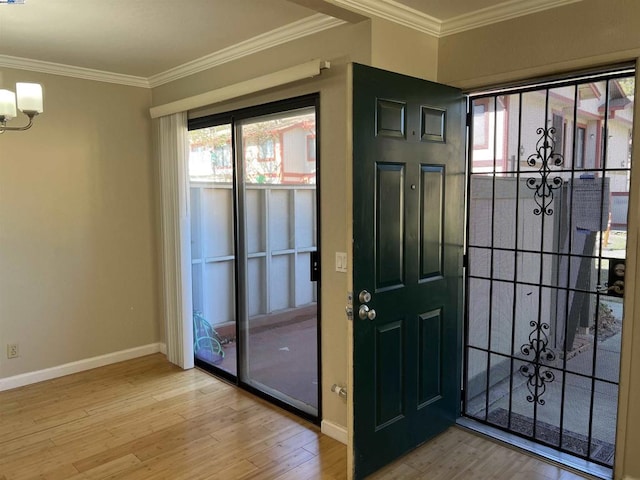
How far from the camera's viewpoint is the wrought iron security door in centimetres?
259

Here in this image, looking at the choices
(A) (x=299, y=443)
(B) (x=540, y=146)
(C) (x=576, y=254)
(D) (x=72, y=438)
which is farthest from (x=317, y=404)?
(B) (x=540, y=146)

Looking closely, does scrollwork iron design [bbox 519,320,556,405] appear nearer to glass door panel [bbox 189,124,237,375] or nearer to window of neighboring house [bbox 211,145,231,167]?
glass door panel [bbox 189,124,237,375]

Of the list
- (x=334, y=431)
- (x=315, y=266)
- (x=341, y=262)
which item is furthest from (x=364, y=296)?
(x=334, y=431)

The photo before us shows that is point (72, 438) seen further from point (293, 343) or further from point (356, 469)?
point (356, 469)

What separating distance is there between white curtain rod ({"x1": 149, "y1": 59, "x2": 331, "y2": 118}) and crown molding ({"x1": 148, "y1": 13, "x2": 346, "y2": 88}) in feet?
0.70

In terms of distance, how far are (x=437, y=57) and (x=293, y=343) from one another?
2.12 m

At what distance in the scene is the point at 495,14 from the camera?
262 centimetres

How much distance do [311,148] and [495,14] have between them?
1.28 m

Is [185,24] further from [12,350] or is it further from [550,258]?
[12,350]

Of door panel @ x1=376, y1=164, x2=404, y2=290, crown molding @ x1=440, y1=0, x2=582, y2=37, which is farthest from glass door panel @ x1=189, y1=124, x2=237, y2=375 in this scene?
crown molding @ x1=440, y1=0, x2=582, y2=37

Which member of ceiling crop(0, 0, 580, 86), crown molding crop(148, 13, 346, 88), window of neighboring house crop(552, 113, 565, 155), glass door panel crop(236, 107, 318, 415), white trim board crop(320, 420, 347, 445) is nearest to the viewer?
ceiling crop(0, 0, 580, 86)

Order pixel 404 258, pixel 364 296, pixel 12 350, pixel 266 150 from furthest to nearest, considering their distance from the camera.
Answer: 1. pixel 12 350
2. pixel 266 150
3. pixel 404 258
4. pixel 364 296

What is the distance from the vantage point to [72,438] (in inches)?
120

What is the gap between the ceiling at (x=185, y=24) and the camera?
2.56 metres
